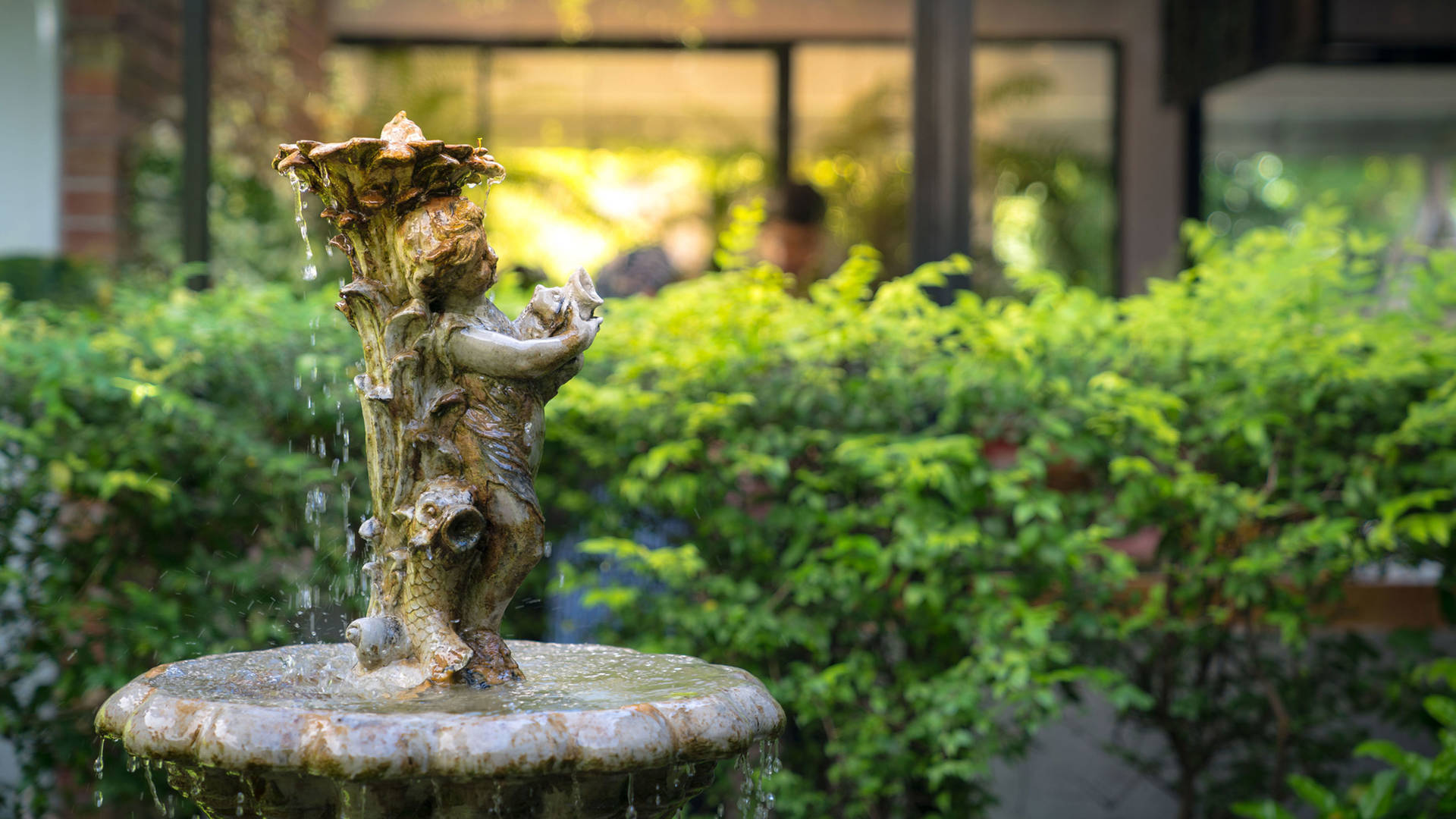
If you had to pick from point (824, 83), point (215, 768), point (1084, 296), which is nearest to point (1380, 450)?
point (1084, 296)

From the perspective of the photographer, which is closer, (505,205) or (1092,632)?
(1092,632)

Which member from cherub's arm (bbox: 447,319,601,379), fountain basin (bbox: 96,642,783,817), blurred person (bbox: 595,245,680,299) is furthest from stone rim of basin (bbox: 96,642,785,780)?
blurred person (bbox: 595,245,680,299)

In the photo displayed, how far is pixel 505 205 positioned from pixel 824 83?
7.99ft

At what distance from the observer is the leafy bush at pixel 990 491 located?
3695 mm

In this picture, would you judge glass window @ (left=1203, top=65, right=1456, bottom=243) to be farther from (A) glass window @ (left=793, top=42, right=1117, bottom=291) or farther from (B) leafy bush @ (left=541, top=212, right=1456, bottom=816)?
(B) leafy bush @ (left=541, top=212, right=1456, bottom=816)

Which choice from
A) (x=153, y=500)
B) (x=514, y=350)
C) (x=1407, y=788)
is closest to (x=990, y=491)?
(x=1407, y=788)

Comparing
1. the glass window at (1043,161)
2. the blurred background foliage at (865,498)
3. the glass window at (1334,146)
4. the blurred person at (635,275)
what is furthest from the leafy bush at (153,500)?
the glass window at (1334,146)

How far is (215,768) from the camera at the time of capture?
2080 mm

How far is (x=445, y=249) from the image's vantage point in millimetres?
2359

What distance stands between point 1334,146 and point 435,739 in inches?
349

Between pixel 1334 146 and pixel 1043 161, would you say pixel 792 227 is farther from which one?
pixel 1334 146

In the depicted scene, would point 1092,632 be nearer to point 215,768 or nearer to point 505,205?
point 215,768

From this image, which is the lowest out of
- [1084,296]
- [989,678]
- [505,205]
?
[989,678]

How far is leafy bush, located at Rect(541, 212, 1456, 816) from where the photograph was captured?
370 centimetres
